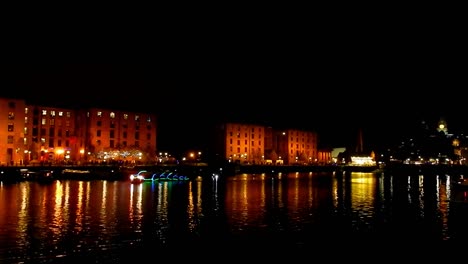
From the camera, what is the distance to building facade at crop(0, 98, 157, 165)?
78.0 metres

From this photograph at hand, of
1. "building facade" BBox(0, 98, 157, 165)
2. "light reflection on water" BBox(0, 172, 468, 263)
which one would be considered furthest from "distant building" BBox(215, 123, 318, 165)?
"light reflection on water" BBox(0, 172, 468, 263)

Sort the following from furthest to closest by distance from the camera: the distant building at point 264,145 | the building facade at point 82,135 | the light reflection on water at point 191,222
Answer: the distant building at point 264,145
the building facade at point 82,135
the light reflection on water at point 191,222

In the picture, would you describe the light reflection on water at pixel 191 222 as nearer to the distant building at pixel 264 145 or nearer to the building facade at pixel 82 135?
the building facade at pixel 82 135

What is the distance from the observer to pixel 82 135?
8406cm

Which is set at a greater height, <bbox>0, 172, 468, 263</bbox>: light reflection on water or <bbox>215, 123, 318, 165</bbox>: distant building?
<bbox>215, 123, 318, 165</bbox>: distant building

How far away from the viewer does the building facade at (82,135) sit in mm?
78000

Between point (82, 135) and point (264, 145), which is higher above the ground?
point (82, 135)

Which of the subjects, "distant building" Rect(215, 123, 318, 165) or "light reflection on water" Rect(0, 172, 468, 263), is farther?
"distant building" Rect(215, 123, 318, 165)

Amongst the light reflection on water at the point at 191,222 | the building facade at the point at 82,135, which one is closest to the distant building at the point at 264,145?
the building facade at the point at 82,135

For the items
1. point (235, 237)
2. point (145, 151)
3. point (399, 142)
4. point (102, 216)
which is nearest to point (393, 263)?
point (235, 237)

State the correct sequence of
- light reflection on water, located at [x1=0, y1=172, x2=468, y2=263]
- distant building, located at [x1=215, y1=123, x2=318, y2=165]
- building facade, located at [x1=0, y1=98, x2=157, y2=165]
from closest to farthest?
1. light reflection on water, located at [x1=0, y1=172, x2=468, y2=263]
2. building facade, located at [x1=0, y1=98, x2=157, y2=165]
3. distant building, located at [x1=215, y1=123, x2=318, y2=165]

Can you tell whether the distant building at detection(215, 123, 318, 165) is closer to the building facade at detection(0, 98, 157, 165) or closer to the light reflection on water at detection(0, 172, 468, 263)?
the building facade at detection(0, 98, 157, 165)

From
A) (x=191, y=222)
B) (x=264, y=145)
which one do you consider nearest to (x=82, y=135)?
(x=264, y=145)

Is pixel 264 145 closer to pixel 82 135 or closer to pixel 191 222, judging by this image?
pixel 82 135
